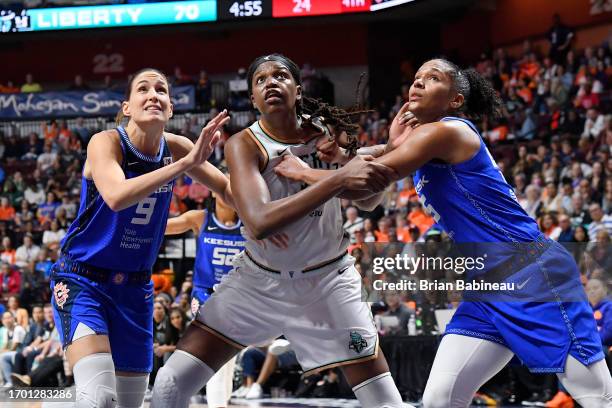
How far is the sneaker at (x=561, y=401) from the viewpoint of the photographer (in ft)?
26.6

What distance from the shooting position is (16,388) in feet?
30.7

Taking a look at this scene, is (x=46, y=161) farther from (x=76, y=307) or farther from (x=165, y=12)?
(x=76, y=307)

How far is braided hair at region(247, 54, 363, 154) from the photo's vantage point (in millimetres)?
4203

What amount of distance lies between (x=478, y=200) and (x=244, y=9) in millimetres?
13023

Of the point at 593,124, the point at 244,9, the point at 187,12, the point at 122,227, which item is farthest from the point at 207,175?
the point at 187,12

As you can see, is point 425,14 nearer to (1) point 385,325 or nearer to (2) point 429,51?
(2) point 429,51

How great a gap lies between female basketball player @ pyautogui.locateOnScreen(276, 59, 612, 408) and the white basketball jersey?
15cm

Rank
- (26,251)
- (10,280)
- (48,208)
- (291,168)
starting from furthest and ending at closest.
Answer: (48,208), (26,251), (10,280), (291,168)

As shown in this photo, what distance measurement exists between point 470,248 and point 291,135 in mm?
949

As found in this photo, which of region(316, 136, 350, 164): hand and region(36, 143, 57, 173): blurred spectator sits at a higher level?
region(316, 136, 350, 164): hand

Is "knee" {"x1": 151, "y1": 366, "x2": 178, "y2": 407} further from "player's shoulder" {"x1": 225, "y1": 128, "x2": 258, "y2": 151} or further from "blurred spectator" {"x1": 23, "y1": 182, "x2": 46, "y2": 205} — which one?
"blurred spectator" {"x1": 23, "y1": 182, "x2": 46, "y2": 205}

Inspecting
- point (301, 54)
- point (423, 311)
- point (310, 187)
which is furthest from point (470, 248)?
point (301, 54)

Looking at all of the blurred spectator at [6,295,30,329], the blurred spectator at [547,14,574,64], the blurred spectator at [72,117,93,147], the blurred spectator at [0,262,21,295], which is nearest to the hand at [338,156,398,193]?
the blurred spectator at [6,295,30,329]

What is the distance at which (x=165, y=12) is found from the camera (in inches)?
677
